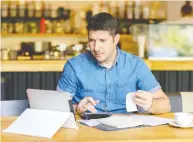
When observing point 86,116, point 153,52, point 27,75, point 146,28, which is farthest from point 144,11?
point 86,116

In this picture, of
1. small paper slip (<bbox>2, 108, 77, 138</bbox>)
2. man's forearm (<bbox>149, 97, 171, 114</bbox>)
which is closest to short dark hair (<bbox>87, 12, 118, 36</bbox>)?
man's forearm (<bbox>149, 97, 171, 114</bbox>)

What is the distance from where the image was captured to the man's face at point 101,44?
2570mm

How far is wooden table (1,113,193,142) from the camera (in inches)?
71.6

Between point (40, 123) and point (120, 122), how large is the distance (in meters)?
0.38

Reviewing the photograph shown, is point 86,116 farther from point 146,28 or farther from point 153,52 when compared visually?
point 146,28

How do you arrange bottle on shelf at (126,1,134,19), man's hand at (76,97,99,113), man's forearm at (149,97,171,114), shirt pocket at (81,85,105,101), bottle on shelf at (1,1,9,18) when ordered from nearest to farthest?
1. man's hand at (76,97,99,113)
2. man's forearm at (149,97,171,114)
3. shirt pocket at (81,85,105,101)
4. bottle on shelf at (1,1,9,18)
5. bottle on shelf at (126,1,134,19)

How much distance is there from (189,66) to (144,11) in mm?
2514

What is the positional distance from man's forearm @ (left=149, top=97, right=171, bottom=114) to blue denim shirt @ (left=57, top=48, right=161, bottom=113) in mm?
212

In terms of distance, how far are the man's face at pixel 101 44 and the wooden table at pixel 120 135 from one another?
2.20 feet

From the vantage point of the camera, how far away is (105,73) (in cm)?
267

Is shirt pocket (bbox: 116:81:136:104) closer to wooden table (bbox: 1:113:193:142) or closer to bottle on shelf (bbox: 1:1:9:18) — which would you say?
wooden table (bbox: 1:113:193:142)

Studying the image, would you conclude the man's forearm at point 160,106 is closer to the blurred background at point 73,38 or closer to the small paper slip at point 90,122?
the small paper slip at point 90,122

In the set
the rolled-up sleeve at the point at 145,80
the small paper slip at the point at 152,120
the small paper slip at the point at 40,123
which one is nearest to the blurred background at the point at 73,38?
the rolled-up sleeve at the point at 145,80

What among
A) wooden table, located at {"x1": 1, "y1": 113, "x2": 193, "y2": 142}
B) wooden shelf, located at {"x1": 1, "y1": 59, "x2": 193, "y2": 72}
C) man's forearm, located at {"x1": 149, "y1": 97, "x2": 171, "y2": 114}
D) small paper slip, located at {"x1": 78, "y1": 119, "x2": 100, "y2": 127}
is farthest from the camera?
wooden shelf, located at {"x1": 1, "y1": 59, "x2": 193, "y2": 72}
